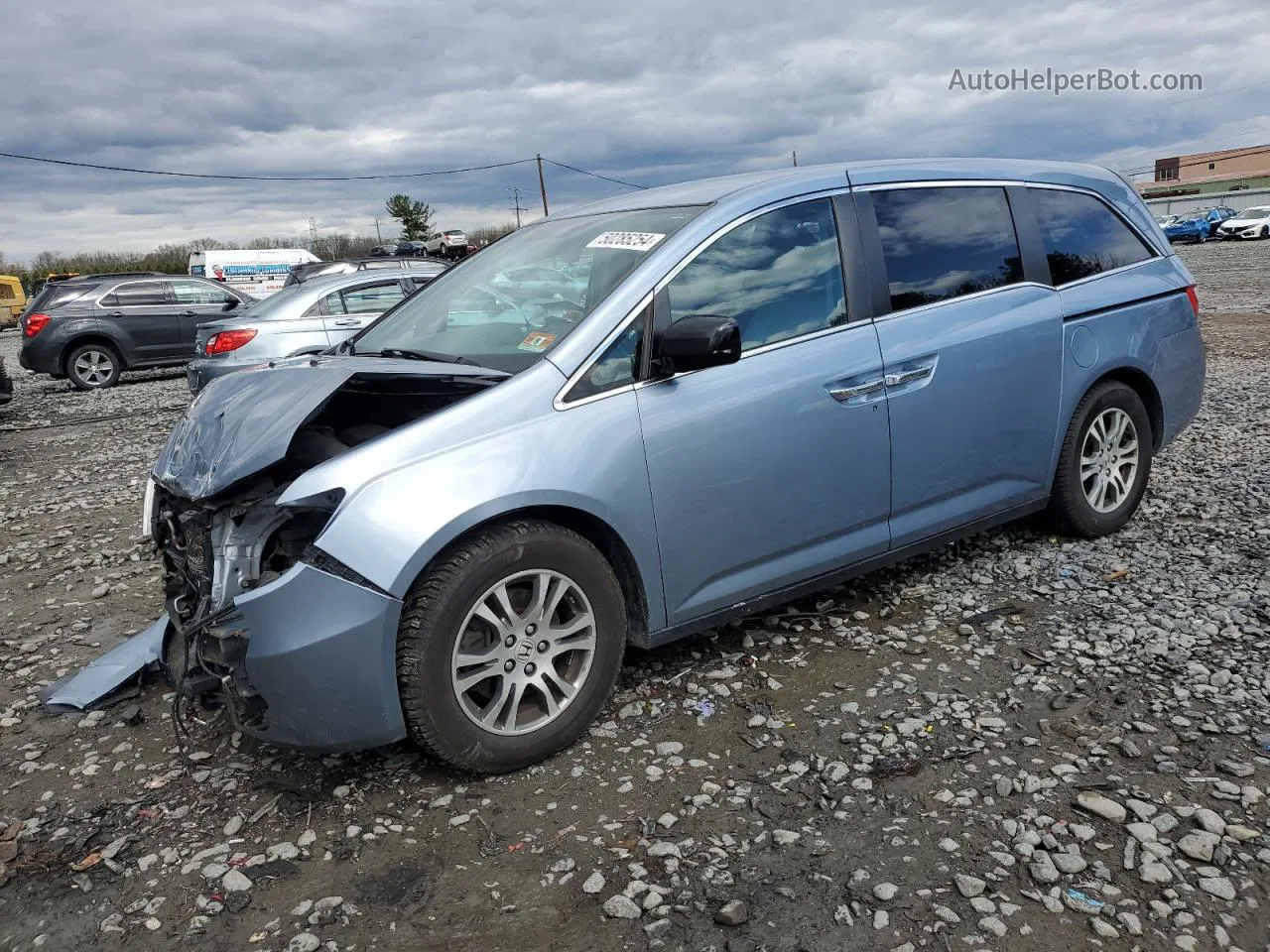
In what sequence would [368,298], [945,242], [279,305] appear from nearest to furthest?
[945,242] → [279,305] → [368,298]

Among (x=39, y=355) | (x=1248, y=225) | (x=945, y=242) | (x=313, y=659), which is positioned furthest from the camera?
(x=1248, y=225)

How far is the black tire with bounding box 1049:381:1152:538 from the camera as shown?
179 inches

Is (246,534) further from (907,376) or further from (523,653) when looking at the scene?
(907,376)

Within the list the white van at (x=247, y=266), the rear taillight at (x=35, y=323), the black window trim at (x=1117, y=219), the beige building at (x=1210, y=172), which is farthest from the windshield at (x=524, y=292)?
the beige building at (x=1210, y=172)

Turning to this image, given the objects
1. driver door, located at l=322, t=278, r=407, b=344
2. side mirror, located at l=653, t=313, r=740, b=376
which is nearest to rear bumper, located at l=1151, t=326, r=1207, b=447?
side mirror, located at l=653, t=313, r=740, b=376

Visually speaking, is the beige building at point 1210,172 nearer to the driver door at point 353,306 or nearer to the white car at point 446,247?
the white car at point 446,247

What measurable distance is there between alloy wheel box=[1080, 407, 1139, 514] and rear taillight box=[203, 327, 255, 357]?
808 cm

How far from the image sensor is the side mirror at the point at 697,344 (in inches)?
123

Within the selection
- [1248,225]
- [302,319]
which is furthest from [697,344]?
[1248,225]

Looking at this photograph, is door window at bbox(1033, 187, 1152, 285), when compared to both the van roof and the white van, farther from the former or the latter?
the white van

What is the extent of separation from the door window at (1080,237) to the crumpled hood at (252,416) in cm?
284

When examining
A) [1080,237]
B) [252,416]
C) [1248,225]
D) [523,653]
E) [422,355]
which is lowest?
[1248,225]

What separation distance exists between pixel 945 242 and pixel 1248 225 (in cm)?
4328

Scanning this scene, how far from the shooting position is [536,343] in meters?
3.35
